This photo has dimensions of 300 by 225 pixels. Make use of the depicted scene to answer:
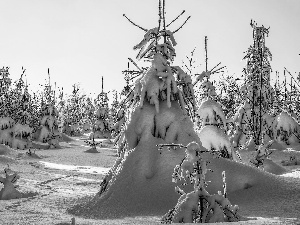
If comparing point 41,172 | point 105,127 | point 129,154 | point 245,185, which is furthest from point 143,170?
point 105,127

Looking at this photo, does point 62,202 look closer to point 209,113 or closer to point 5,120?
point 209,113

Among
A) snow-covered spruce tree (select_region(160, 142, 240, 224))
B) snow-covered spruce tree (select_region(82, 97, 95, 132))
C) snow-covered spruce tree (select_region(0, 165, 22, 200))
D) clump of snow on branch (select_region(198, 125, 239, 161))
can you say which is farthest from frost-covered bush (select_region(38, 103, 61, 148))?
snow-covered spruce tree (select_region(82, 97, 95, 132))

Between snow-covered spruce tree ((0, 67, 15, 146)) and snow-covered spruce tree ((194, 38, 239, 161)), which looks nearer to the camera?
snow-covered spruce tree ((194, 38, 239, 161))

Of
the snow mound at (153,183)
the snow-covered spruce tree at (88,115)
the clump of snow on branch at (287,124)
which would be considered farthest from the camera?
the snow-covered spruce tree at (88,115)

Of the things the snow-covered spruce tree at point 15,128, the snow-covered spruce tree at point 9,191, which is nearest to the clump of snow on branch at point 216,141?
the snow-covered spruce tree at point 9,191

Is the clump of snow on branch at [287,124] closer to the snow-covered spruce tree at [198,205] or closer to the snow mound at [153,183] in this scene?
Answer: the snow mound at [153,183]

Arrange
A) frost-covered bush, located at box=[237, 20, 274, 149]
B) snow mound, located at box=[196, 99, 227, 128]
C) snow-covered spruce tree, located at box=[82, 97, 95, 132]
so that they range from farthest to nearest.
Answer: snow-covered spruce tree, located at box=[82, 97, 95, 132], frost-covered bush, located at box=[237, 20, 274, 149], snow mound, located at box=[196, 99, 227, 128]

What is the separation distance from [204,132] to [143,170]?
19.3 feet

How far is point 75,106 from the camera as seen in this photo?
7038cm

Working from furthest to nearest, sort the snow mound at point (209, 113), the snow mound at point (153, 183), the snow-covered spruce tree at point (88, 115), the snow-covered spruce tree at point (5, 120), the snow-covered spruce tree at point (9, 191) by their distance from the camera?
1. the snow-covered spruce tree at point (88, 115)
2. the snow-covered spruce tree at point (5, 120)
3. the snow mound at point (209, 113)
4. the snow-covered spruce tree at point (9, 191)
5. the snow mound at point (153, 183)

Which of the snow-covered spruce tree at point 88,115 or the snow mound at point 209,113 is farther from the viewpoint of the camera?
the snow-covered spruce tree at point 88,115

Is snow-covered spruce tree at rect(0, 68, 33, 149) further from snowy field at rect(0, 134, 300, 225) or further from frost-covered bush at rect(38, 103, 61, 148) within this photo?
snowy field at rect(0, 134, 300, 225)

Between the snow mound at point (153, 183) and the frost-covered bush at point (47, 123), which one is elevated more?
the frost-covered bush at point (47, 123)

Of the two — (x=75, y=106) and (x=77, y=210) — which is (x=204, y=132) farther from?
(x=75, y=106)
